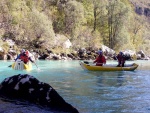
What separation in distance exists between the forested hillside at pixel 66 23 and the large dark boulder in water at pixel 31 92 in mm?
37073

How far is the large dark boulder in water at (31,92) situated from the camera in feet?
8.66

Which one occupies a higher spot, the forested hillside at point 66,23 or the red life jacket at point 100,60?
the forested hillside at point 66,23

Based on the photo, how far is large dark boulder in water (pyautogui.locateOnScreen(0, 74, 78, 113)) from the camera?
264 cm

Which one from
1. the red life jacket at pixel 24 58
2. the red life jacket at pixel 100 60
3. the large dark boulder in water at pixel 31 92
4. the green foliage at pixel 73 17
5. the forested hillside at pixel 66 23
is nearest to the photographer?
the large dark boulder in water at pixel 31 92

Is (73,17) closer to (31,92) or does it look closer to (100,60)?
(100,60)

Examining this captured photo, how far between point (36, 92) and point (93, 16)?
6093cm

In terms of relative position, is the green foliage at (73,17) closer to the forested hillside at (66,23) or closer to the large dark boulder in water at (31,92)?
the forested hillside at (66,23)

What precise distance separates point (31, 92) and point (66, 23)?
53.1 m

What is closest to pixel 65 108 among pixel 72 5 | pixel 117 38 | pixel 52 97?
pixel 52 97

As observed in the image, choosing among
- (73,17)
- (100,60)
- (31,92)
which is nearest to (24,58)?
(100,60)

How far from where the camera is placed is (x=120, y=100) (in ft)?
26.7

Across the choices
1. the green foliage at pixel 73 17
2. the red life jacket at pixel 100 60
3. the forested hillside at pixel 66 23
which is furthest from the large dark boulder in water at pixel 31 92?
the green foliage at pixel 73 17

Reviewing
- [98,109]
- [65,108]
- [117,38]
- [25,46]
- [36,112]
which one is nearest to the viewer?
[36,112]

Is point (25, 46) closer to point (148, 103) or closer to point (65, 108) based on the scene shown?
point (148, 103)
